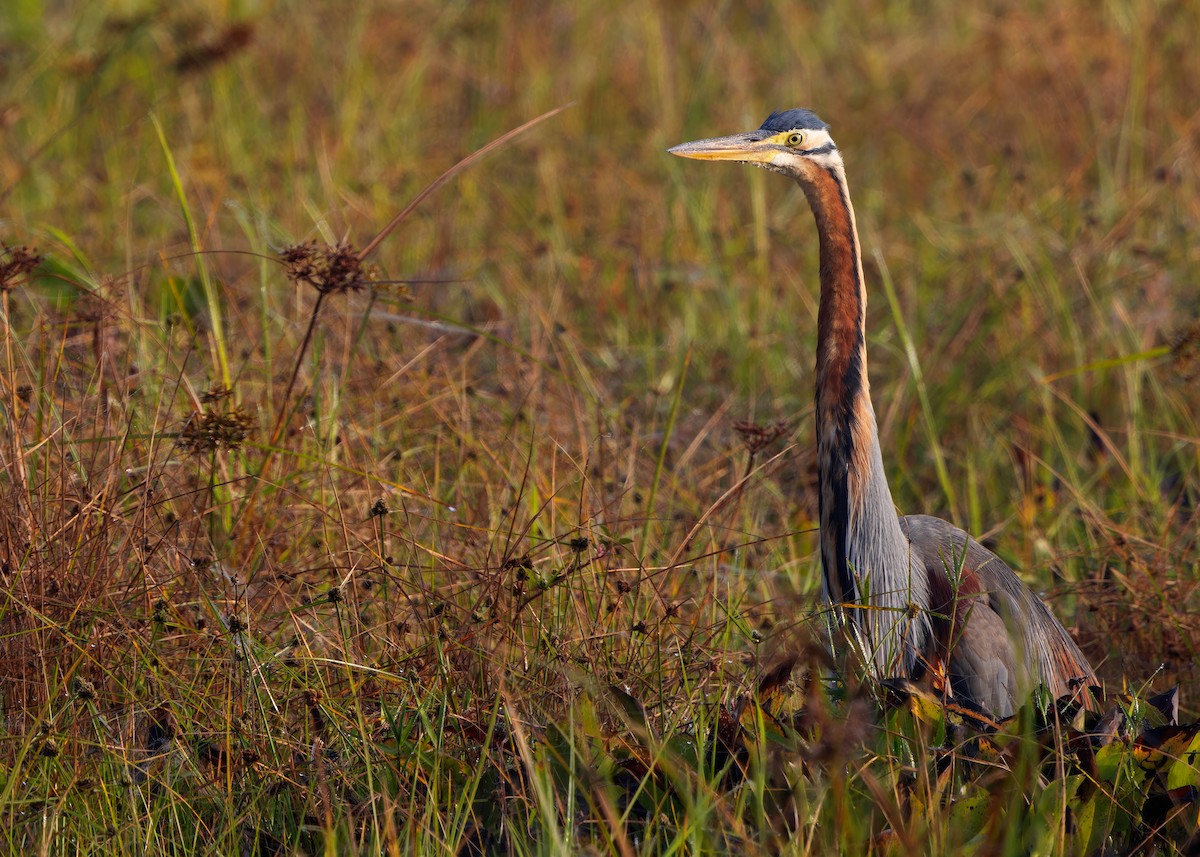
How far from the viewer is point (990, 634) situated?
3.11 meters

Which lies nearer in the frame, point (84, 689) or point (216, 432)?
point (84, 689)

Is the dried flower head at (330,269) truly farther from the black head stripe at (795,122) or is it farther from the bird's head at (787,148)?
the black head stripe at (795,122)

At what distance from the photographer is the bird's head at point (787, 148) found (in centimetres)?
308

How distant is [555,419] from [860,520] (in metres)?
1.15

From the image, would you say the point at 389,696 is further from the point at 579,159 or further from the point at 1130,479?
the point at 579,159

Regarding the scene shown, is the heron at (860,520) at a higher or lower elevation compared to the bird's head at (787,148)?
lower

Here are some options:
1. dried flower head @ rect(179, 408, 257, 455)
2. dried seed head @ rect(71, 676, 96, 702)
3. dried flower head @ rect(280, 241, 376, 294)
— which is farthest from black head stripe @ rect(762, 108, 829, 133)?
dried seed head @ rect(71, 676, 96, 702)

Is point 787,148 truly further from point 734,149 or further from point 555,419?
point 555,419

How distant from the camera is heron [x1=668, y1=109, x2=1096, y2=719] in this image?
3.06 m

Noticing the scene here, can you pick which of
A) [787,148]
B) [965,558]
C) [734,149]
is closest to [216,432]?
[734,149]

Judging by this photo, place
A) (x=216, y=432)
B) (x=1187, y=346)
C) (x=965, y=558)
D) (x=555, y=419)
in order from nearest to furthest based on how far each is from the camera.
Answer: (x=216, y=432) → (x=965, y=558) → (x=1187, y=346) → (x=555, y=419)

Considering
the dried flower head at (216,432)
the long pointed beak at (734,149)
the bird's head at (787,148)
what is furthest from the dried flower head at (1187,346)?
the dried flower head at (216,432)

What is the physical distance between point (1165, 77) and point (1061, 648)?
4.32m

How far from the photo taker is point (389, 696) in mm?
2658
